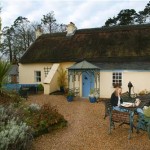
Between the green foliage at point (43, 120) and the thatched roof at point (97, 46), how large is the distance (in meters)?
10.4

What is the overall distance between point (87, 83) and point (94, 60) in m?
2.09

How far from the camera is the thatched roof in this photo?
1888 centimetres

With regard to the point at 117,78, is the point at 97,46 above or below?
above

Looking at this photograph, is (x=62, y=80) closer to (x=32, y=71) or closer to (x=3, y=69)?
(x=32, y=71)

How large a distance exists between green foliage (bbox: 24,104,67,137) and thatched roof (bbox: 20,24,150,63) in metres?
10.4

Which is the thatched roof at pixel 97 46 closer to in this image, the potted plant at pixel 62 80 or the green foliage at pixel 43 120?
the potted plant at pixel 62 80

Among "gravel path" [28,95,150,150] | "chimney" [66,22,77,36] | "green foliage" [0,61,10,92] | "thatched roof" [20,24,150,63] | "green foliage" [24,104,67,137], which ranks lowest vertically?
"gravel path" [28,95,150,150]

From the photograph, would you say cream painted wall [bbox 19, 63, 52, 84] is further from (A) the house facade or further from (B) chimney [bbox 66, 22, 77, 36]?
(B) chimney [bbox 66, 22, 77, 36]

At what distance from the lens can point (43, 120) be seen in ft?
29.1

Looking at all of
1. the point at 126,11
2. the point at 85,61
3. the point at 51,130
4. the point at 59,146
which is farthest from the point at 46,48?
the point at 126,11

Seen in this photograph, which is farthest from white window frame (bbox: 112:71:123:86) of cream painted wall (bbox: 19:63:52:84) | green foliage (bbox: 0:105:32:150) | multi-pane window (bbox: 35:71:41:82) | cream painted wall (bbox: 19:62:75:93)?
green foliage (bbox: 0:105:32:150)

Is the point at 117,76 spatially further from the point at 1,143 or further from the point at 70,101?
the point at 1,143

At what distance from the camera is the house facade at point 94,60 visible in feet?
58.3

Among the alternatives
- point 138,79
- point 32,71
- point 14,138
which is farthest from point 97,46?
point 14,138
